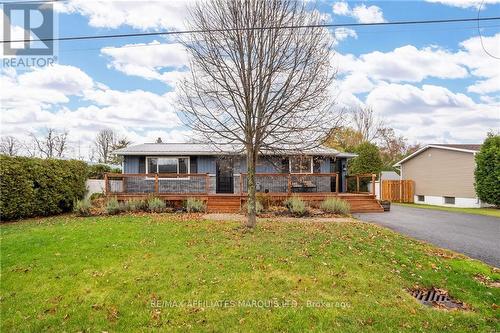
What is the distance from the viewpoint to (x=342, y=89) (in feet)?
33.2

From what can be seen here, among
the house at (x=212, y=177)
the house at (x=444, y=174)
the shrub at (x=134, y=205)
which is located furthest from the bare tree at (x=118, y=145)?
the house at (x=444, y=174)

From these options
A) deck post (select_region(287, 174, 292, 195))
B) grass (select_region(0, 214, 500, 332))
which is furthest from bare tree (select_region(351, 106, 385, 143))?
grass (select_region(0, 214, 500, 332))

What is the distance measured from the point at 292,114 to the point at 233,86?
189 centimetres

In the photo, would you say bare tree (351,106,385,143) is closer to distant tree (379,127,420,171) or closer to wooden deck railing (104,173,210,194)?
distant tree (379,127,420,171)

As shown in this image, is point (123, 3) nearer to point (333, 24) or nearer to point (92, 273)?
point (333, 24)

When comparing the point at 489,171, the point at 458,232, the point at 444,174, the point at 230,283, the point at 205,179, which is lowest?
the point at 458,232

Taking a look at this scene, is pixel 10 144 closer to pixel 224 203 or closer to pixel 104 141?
pixel 104 141

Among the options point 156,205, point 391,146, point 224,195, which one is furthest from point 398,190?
point 156,205

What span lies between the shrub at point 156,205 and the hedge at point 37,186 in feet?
12.3

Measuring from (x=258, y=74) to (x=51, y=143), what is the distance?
36891 mm

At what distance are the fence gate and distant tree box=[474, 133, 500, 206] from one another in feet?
23.7

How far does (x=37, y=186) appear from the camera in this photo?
12453 millimetres

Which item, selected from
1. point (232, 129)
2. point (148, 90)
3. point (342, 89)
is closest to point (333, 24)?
point (342, 89)

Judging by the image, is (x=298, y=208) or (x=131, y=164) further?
(x=131, y=164)
